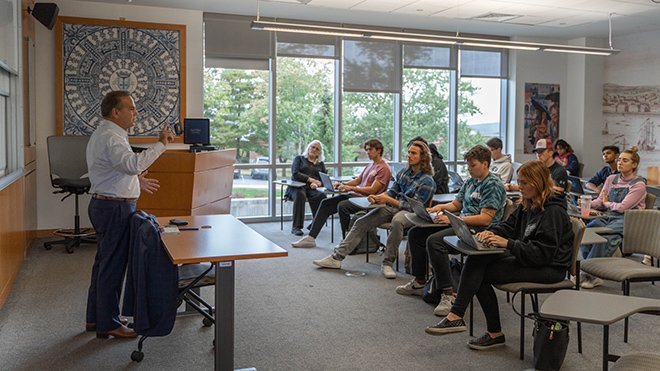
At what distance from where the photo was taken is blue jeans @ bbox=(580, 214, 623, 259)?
566 cm

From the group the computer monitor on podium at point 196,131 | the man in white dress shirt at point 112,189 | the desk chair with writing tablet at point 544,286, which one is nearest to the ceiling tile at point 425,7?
the computer monitor on podium at point 196,131

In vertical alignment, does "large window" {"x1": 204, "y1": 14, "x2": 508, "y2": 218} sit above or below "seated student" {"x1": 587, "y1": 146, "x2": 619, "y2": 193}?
above

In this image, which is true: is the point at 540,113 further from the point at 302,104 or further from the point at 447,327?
the point at 447,327

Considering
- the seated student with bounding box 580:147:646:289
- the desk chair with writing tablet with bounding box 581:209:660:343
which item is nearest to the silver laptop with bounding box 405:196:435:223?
the desk chair with writing tablet with bounding box 581:209:660:343

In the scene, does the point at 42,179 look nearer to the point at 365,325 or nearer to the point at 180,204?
the point at 180,204

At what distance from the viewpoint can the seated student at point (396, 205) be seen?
18.6 ft

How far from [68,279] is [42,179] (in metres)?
2.60

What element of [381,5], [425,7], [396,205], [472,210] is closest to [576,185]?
[425,7]

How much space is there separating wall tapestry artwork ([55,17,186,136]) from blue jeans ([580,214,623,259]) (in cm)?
530

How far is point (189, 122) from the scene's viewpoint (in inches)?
310

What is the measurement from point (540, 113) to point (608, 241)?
19.2 ft

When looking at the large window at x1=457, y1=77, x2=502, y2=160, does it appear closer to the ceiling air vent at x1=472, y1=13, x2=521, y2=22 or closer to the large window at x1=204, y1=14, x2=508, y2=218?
the large window at x1=204, y1=14, x2=508, y2=218

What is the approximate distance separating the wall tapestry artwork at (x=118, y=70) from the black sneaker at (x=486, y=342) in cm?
558

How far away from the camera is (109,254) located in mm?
4051
